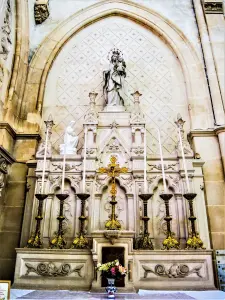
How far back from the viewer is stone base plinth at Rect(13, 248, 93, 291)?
430 centimetres

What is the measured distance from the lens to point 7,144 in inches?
244

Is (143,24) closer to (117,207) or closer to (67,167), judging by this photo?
(67,167)

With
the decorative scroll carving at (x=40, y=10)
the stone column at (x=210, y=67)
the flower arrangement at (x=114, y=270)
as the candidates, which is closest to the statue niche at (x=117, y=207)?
the flower arrangement at (x=114, y=270)

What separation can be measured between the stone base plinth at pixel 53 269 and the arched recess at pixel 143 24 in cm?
360

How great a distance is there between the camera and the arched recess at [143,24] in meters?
7.11

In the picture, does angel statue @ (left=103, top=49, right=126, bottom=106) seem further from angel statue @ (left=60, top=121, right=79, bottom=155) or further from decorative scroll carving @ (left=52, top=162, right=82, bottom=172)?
decorative scroll carving @ (left=52, top=162, right=82, bottom=172)

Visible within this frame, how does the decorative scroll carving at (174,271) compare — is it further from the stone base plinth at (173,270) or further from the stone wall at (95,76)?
the stone wall at (95,76)

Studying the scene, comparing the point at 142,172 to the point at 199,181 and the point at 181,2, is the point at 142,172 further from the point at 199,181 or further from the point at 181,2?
the point at 181,2

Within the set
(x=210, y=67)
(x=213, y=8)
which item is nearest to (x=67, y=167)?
(x=210, y=67)

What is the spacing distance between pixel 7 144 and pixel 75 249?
120 inches

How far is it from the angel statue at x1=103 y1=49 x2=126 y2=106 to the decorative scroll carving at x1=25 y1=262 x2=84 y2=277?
3.89m

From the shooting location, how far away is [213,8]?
27.7 feet

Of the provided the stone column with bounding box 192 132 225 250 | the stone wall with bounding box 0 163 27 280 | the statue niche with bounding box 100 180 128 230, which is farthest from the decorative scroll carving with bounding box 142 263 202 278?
the stone wall with bounding box 0 163 27 280

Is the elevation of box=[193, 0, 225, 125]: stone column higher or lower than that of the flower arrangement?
higher
